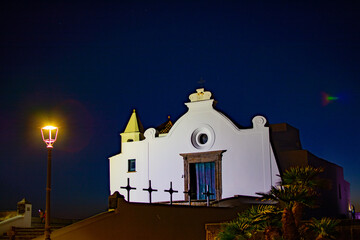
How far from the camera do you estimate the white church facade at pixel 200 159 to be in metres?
25.9

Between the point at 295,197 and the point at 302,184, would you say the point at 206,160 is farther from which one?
the point at 295,197

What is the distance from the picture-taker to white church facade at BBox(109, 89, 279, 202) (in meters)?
25.9

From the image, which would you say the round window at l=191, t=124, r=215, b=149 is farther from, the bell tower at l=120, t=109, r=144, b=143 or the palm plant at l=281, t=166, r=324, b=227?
the palm plant at l=281, t=166, r=324, b=227

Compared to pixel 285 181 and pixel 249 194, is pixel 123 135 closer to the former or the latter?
pixel 249 194

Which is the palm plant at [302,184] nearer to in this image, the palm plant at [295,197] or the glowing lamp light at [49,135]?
the palm plant at [295,197]

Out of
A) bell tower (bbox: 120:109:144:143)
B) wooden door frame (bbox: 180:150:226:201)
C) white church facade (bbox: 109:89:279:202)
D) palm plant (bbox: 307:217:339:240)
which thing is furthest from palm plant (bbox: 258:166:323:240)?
bell tower (bbox: 120:109:144:143)

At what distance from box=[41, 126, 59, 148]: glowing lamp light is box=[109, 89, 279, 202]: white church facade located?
40.5ft

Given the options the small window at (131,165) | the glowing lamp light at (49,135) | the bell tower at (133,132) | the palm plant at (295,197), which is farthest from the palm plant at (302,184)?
the bell tower at (133,132)

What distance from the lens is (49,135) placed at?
14.7m

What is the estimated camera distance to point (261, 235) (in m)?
11.0

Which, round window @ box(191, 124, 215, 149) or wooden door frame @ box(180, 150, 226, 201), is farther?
round window @ box(191, 124, 215, 149)

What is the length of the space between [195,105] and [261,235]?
56.6 ft

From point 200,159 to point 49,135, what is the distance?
44.8 feet

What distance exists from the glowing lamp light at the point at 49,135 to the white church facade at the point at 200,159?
40.5ft
